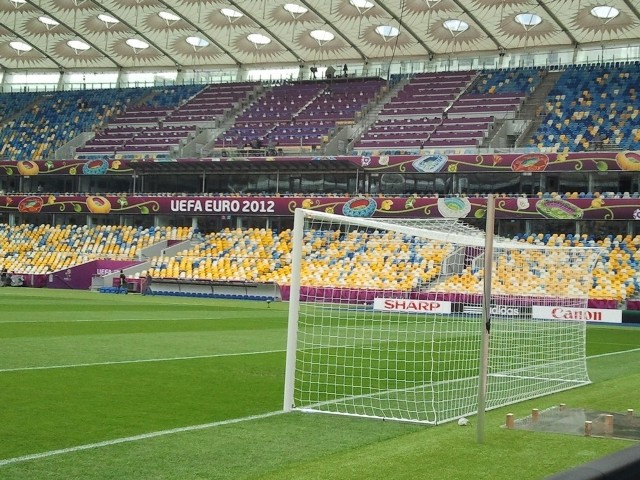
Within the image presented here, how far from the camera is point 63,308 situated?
3122cm

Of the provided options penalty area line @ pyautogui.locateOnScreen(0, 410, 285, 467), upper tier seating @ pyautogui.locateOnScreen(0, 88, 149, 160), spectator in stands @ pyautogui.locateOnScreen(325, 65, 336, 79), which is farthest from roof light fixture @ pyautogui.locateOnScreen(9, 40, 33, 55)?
penalty area line @ pyautogui.locateOnScreen(0, 410, 285, 467)

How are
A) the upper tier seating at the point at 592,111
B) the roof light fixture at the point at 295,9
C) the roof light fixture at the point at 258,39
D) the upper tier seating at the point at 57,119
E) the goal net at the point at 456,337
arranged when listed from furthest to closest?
the upper tier seating at the point at 57,119 < the roof light fixture at the point at 258,39 < the roof light fixture at the point at 295,9 < the upper tier seating at the point at 592,111 < the goal net at the point at 456,337

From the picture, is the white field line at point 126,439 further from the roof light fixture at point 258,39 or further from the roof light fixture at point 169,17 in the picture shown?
the roof light fixture at point 258,39

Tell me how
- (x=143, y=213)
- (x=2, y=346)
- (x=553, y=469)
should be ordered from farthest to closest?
(x=143, y=213), (x=2, y=346), (x=553, y=469)

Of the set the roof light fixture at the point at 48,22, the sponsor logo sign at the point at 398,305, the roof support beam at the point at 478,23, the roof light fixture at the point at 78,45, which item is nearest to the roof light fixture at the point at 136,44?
the roof light fixture at the point at 78,45

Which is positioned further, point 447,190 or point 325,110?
point 325,110

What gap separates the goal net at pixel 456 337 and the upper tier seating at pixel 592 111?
3125 centimetres

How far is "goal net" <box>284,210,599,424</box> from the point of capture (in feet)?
40.2

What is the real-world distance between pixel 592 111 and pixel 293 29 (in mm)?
19547

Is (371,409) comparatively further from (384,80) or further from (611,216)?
(384,80)

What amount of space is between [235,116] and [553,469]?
2407 inches

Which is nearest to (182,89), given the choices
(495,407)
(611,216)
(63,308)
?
(611,216)

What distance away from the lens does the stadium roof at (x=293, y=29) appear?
5534 centimetres

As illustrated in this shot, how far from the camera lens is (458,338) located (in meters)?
19.8
